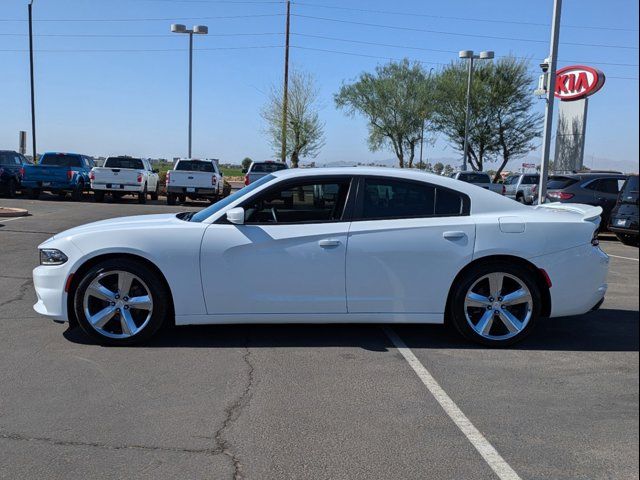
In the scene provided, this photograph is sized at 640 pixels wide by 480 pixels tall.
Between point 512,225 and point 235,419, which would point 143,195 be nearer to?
point 512,225

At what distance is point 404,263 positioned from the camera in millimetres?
5070

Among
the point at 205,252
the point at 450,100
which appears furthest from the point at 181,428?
the point at 450,100

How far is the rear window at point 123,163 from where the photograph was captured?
76.8ft

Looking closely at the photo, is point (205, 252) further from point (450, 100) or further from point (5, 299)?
point (450, 100)

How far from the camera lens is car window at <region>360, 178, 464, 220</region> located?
525 centimetres

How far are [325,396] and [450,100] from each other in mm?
41040

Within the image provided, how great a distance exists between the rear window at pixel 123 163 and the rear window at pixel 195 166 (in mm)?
Result: 1858

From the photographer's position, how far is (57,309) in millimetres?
5059

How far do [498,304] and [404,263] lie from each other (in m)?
0.95

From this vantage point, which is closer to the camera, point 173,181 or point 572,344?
point 572,344

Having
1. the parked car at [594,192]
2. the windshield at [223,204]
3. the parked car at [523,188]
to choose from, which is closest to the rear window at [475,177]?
the parked car at [523,188]

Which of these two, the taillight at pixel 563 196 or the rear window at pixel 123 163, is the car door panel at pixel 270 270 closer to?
the taillight at pixel 563 196

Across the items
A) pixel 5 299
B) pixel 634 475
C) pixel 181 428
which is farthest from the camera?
pixel 5 299

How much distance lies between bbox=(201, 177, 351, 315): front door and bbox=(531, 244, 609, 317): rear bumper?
1816 mm
